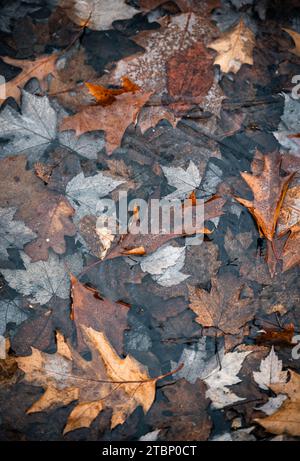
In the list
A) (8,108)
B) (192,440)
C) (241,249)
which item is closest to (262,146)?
(241,249)

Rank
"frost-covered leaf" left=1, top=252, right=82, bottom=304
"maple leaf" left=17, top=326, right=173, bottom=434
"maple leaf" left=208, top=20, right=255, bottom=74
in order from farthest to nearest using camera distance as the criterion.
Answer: "maple leaf" left=208, top=20, right=255, bottom=74, "frost-covered leaf" left=1, top=252, right=82, bottom=304, "maple leaf" left=17, top=326, right=173, bottom=434

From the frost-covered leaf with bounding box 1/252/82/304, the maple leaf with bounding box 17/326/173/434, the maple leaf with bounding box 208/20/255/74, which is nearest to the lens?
the maple leaf with bounding box 17/326/173/434

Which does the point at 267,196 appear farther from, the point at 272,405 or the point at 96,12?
the point at 96,12

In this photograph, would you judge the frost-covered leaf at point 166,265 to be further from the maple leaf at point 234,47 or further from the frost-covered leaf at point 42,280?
the maple leaf at point 234,47

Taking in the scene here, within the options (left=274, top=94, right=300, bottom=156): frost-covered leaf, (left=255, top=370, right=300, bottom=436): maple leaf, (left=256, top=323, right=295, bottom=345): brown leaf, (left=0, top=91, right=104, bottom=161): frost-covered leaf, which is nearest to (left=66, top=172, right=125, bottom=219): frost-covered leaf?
(left=0, top=91, right=104, bottom=161): frost-covered leaf

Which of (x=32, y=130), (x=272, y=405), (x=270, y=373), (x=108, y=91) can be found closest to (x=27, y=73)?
(x=32, y=130)

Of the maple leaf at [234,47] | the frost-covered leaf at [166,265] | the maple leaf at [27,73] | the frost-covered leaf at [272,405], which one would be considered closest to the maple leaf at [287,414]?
the frost-covered leaf at [272,405]

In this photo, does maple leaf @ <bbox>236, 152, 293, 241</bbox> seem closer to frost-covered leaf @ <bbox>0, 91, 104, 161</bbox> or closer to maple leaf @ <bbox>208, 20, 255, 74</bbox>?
maple leaf @ <bbox>208, 20, 255, 74</bbox>
